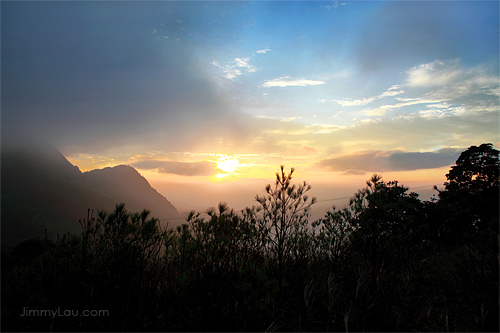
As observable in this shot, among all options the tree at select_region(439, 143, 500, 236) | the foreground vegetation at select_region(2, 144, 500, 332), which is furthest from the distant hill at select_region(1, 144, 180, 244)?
the tree at select_region(439, 143, 500, 236)

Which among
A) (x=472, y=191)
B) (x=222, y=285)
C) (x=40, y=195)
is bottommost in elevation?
(x=40, y=195)

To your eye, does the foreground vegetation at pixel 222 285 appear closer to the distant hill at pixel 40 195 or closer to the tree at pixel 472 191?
the tree at pixel 472 191

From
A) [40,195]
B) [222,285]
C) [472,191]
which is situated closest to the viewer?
[222,285]

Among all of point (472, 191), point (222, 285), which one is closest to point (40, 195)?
point (222, 285)

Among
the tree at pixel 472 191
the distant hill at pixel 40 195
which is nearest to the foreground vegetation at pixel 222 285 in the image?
the tree at pixel 472 191

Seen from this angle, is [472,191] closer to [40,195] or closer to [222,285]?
[222,285]

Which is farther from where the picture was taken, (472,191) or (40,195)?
(40,195)

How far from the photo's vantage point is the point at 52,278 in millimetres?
3246

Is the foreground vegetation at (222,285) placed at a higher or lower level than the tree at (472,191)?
lower

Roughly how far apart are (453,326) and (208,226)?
12.8 ft

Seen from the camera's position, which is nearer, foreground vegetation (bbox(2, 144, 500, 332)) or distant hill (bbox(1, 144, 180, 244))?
foreground vegetation (bbox(2, 144, 500, 332))

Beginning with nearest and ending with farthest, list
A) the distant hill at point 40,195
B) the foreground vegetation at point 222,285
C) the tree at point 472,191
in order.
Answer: the foreground vegetation at point 222,285
the tree at point 472,191
the distant hill at point 40,195

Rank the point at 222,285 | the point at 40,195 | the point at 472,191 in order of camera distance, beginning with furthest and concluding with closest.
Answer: the point at 40,195 → the point at 472,191 → the point at 222,285

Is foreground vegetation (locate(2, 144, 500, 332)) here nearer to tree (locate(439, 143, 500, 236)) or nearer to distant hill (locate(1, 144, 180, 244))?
tree (locate(439, 143, 500, 236))
